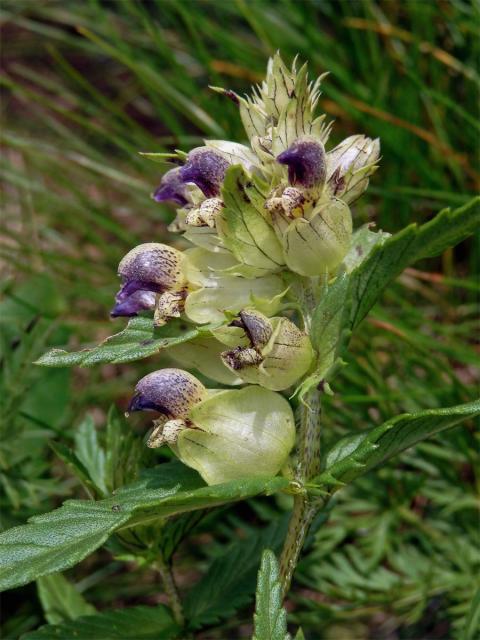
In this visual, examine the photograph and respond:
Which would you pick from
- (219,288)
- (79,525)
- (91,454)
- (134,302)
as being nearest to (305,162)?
(219,288)

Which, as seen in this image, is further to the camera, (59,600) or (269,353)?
(59,600)

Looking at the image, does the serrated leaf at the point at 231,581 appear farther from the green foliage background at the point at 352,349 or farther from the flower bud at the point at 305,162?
the flower bud at the point at 305,162

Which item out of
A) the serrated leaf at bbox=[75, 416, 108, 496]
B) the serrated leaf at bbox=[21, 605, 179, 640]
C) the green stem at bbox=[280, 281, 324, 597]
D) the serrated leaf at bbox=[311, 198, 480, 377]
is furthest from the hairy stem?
the serrated leaf at bbox=[311, 198, 480, 377]

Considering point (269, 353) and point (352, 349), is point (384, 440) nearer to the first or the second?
point (269, 353)

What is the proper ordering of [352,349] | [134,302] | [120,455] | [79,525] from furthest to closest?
[352,349] < [120,455] < [134,302] < [79,525]

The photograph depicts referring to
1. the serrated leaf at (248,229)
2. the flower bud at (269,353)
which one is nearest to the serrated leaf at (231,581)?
the flower bud at (269,353)

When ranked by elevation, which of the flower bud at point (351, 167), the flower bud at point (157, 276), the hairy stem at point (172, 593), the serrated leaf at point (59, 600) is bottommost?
the serrated leaf at point (59, 600)
